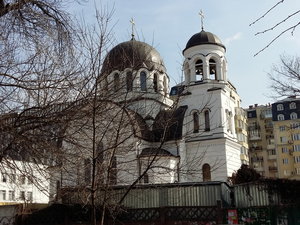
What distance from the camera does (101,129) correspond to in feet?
25.6

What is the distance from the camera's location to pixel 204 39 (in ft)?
98.8

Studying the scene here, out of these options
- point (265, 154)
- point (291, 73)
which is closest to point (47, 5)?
point (291, 73)

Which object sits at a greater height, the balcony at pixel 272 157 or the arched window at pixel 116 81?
the balcony at pixel 272 157

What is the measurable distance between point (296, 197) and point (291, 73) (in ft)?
17.3

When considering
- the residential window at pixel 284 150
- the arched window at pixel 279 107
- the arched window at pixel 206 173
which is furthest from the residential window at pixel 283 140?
the arched window at pixel 206 173

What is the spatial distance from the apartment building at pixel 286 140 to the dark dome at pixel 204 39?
29762 millimetres

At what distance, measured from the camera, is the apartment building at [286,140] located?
56375 mm

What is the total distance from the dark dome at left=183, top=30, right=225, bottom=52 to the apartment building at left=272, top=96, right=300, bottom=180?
1172 inches

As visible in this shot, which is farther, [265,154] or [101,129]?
[265,154]

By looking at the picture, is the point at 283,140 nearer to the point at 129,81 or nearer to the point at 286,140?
the point at 286,140

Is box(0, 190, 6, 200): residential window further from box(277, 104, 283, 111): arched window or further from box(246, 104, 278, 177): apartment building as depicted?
box(277, 104, 283, 111): arched window

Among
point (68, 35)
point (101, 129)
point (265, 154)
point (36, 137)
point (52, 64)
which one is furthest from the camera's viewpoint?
point (265, 154)

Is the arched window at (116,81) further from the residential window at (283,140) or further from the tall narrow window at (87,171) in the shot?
the residential window at (283,140)

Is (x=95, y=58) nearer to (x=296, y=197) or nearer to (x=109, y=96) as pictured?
(x=109, y=96)
